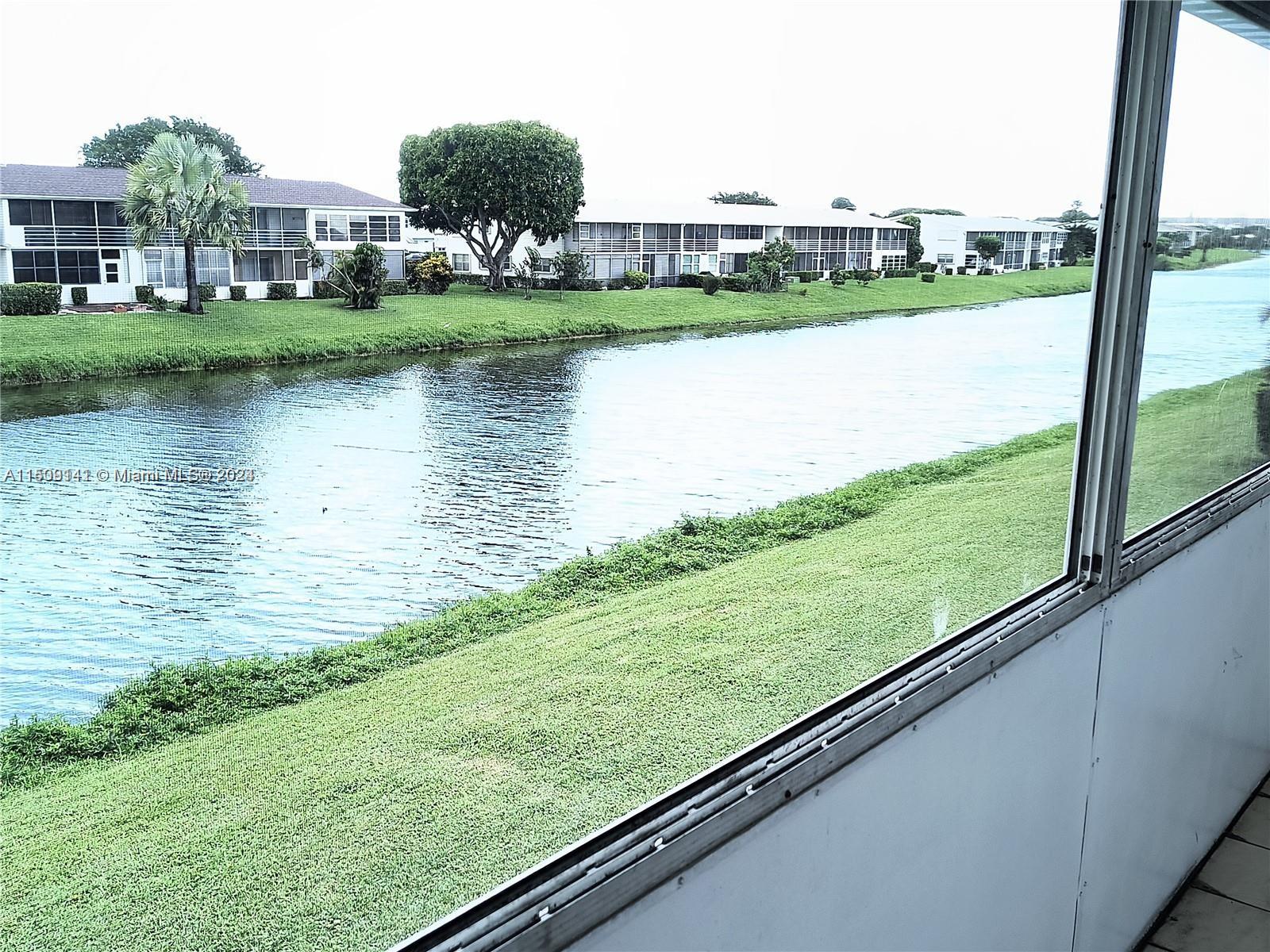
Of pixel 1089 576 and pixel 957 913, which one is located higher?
pixel 1089 576

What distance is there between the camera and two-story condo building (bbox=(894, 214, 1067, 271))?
9.22ft

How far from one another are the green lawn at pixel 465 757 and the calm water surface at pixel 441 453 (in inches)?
6.0

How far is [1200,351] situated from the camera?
2.83 metres

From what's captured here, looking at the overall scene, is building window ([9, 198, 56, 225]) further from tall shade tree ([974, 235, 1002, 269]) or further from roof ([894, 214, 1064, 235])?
tall shade tree ([974, 235, 1002, 269])

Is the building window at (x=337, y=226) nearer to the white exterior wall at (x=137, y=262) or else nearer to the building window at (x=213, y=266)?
the white exterior wall at (x=137, y=262)

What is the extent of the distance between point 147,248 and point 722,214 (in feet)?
4.57

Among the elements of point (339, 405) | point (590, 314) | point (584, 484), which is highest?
point (590, 314)

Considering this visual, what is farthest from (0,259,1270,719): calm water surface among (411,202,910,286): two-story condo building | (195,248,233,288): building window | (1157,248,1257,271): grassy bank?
(411,202,910,286): two-story condo building

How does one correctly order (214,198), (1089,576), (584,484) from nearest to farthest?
(214,198), (1089,576), (584,484)

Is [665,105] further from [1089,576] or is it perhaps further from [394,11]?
[1089,576]

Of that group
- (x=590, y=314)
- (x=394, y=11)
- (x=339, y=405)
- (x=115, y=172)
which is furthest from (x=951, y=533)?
(x=115, y=172)

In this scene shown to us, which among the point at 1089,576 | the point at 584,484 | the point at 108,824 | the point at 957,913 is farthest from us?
the point at 584,484

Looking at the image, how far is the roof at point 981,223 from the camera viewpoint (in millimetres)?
3018

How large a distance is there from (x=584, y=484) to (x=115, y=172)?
69.6 inches
